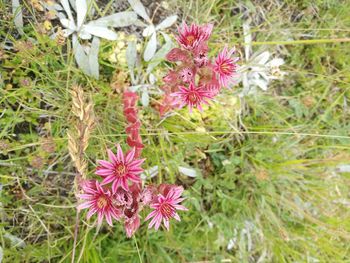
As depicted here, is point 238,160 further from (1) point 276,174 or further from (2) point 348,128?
(2) point 348,128

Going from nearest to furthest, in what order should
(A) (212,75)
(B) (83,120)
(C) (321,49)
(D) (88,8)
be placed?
(B) (83,120) < (A) (212,75) < (D) (88,8) < (C) (321,49)

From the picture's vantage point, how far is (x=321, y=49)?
104 inches

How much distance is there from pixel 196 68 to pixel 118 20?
70 centimetres

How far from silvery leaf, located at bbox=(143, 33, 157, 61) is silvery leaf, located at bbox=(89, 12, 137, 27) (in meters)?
0.13

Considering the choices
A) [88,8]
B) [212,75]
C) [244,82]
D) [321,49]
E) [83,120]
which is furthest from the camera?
[321,49]

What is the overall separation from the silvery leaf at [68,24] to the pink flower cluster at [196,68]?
670 millimetres

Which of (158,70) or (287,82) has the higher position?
(158,70)

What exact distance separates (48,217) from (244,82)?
1324 mm

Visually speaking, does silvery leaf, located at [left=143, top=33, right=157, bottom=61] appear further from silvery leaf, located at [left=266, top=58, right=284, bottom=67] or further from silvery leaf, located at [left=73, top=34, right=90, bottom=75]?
A: silvery leaf, located at [left=266, top=58, right=284, bottom=67]

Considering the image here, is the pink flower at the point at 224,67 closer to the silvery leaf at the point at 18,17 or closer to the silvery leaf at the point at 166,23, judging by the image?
the silvery leaf at the point at 166,23

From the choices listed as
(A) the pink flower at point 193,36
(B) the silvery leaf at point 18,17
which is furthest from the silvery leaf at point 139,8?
(A) the pink flower at point 193,36

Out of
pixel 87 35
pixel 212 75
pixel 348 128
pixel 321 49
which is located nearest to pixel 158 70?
pixel 87 35

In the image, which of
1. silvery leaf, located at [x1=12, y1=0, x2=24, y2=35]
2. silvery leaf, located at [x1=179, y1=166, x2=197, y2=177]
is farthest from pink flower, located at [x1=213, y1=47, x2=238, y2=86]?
silvery leaf, located at [x1=12, y1=0, x2=24, y2=35]

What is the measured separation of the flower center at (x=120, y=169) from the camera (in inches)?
57.9
